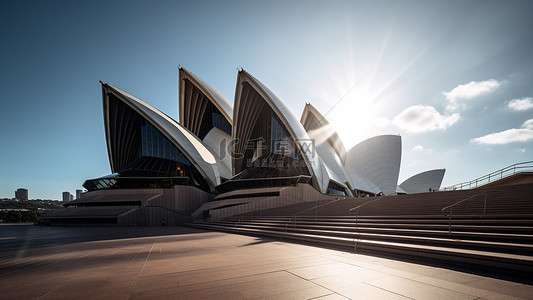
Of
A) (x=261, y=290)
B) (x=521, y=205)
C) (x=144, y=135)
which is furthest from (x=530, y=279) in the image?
(x=144, y=135)

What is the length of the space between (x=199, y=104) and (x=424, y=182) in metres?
44.2

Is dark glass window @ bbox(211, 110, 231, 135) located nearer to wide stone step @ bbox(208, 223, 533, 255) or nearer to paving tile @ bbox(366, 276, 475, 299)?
wide stone step @ bbox(208, 223, 533, 255)

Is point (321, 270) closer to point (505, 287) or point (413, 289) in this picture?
point (413, 289)

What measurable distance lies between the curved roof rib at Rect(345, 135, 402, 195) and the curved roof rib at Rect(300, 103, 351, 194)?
2.45m

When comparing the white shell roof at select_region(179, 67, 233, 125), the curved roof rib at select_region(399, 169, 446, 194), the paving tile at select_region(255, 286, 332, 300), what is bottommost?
the curved roof rib at select_region(399, 169, 446, 194)

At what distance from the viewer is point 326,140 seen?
36375mm

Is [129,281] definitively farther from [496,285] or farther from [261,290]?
[496,285]

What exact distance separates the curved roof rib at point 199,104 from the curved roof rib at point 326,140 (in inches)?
509

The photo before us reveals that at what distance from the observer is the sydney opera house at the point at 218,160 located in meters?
22.6

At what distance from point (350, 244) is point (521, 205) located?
506cm

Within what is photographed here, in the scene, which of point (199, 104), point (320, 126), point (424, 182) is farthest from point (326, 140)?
point (424, 182)

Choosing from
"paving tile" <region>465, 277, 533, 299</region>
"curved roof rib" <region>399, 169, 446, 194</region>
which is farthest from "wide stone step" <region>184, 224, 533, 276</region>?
"curved roof rib" <region>399, 169, 446, 194</region>

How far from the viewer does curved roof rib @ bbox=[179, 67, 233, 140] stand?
35.1m

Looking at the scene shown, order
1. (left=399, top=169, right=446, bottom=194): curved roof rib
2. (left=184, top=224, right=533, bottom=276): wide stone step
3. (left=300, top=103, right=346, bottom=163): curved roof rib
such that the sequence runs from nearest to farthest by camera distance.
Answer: (left=184, top=224, right=533, bottom=276): wide stone step < (left=300, top=103, right=346, bottom=163): curved roof rib < (left=399, top=169, right=446, bottom=194): curved roof rib
